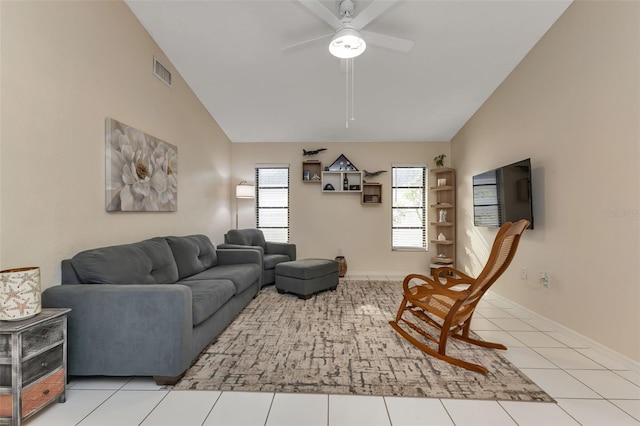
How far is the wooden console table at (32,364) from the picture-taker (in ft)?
4.65

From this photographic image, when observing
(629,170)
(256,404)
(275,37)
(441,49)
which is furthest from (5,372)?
(441,49)

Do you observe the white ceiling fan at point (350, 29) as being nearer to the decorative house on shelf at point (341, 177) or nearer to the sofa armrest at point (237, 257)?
the sofa armrest at point (237, 257)

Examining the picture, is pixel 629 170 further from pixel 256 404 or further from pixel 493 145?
pixel 256 404

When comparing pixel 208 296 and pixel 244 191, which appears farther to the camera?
pixel 244 191

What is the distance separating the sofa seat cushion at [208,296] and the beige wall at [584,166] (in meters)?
3.18

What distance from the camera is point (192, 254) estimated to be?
3.31m

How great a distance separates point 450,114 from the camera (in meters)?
4.52

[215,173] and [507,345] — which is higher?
[215,173]

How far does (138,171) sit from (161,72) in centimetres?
129

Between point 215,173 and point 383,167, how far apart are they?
10.1 ft

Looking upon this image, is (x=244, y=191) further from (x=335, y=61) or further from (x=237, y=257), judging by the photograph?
(x=335, y=61)

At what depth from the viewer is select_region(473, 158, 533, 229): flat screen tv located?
10.1 feet

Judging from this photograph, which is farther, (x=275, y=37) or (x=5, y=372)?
(x=275, y=37)

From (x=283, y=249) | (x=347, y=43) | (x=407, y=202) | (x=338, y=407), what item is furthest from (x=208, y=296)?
(x=407, y=202)
